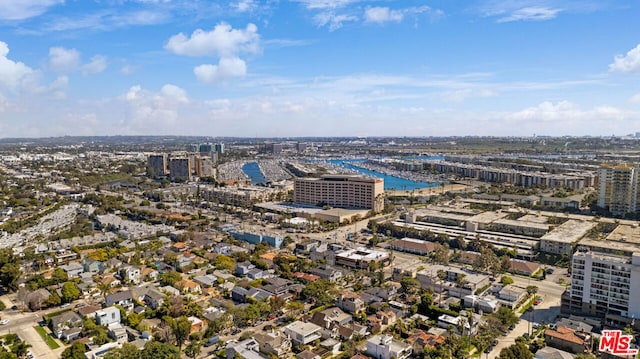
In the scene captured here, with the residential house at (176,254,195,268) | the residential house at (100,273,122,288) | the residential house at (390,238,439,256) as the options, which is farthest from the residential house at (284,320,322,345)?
the residential house at (390,238,439,256)

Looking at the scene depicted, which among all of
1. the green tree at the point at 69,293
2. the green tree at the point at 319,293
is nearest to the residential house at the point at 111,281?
the green tree at the point at 69,293

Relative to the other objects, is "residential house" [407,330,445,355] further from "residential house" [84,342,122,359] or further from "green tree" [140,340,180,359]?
"residential house" [84,342,122,359]

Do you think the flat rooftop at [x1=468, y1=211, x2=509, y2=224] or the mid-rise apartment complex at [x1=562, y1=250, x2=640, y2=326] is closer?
the mid-rise apartment complex at [x1=562, y1=250, x2=640, y2=326]

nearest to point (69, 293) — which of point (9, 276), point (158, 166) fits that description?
point (9, 276)

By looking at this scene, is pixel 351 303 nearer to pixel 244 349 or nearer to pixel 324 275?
pixel 324 275

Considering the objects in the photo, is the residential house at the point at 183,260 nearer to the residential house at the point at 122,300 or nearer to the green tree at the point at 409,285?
the residential house at the point at 122,300

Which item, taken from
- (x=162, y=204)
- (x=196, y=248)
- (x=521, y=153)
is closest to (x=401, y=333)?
(x=196, y=248)
